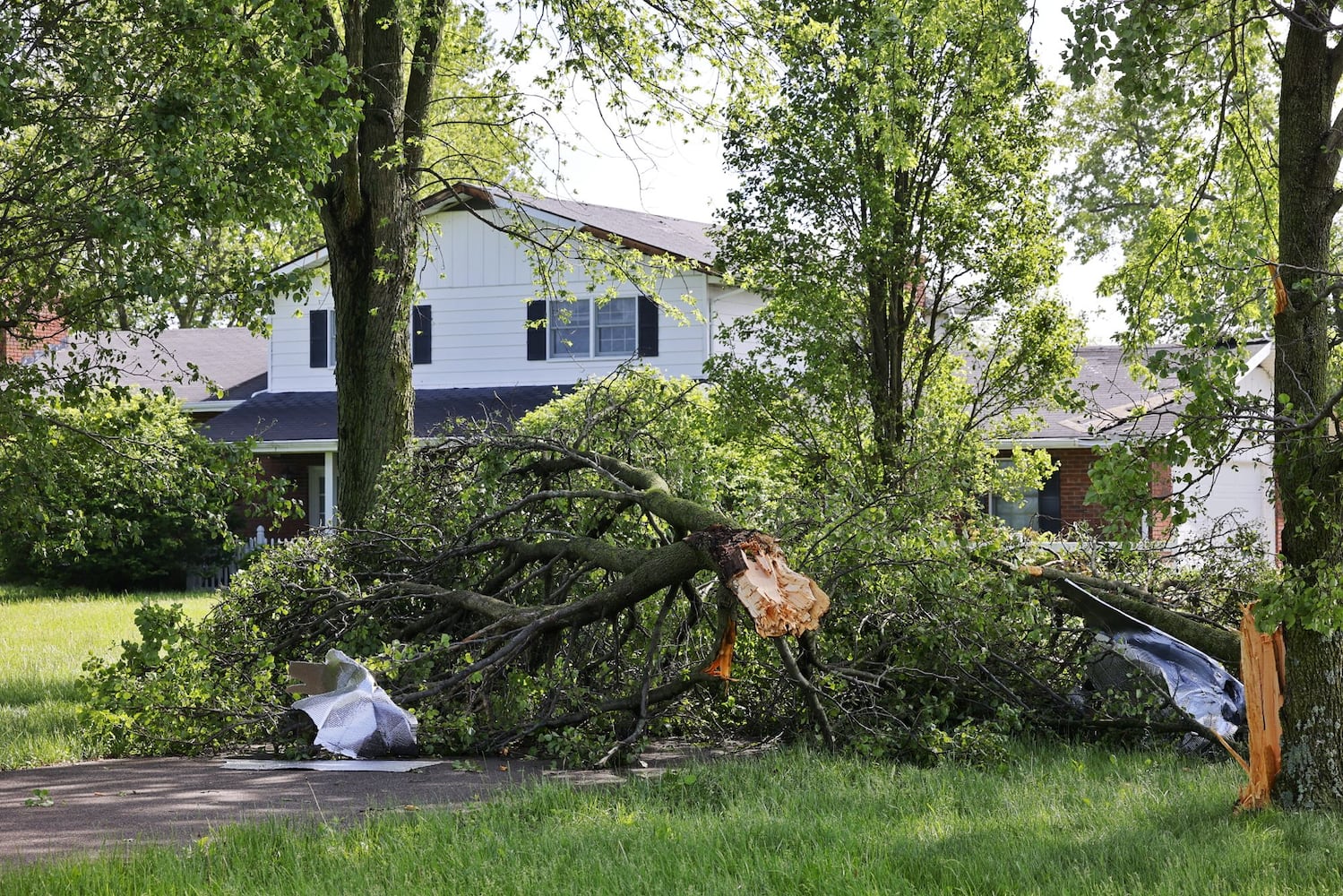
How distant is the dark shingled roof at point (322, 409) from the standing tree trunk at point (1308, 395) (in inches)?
606

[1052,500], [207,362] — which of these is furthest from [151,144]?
[207,362]

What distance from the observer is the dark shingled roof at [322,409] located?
2236 cm

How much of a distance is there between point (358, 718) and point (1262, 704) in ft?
16.2

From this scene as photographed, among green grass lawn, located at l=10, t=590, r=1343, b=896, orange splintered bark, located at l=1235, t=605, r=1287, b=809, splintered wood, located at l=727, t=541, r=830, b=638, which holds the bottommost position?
green grass lawn, located at l=10, t=590, r=1343, b=896

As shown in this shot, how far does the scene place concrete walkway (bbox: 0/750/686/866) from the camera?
581 centimetres

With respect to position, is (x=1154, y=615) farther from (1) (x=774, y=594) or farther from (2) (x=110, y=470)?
(2) (x=110, y=470)

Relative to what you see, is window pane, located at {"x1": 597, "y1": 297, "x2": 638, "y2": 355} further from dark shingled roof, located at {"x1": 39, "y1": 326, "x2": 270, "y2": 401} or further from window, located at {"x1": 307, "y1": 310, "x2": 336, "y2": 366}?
dark shingled roof, located at {"x1": 39, "y1": 326, "x2": 270, "y2": 401}

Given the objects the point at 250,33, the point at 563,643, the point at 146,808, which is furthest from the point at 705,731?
the point at 250,33

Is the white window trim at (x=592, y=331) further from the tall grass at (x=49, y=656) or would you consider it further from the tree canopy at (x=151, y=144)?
the tree canopy at (x=151, y=144)

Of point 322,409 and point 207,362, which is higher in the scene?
point 207,362

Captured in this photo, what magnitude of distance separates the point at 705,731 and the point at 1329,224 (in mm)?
4857

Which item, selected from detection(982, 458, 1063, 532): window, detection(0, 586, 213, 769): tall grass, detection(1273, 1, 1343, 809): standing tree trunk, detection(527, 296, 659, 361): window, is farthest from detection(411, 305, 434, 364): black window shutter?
detection(1273, 1, 1343, 809): standing tree trunk

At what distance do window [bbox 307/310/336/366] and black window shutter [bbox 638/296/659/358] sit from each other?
640cm

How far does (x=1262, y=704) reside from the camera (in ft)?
20.6
